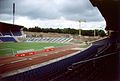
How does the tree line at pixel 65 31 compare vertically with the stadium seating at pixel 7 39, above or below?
above

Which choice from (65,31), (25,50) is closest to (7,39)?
(25,50)

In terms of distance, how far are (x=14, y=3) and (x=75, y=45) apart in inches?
32.4

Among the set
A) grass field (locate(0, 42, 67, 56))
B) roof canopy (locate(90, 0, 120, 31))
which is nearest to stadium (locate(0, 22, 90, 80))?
grass field (locate(0, 42, 67, 56))

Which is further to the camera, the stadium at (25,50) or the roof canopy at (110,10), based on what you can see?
the roof canopy at (110,10)

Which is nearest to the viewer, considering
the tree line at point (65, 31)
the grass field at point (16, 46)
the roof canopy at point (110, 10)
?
the grass field at point (16, 46)

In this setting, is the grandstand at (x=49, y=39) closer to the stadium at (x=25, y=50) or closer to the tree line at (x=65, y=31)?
the stadium at (x=25, y=50)

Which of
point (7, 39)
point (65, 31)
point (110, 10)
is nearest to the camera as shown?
point (7, 39)

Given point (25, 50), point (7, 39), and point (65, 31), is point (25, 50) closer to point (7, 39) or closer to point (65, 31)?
point (7, 39)

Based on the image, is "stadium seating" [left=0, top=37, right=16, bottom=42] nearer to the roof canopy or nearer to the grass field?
the grass field

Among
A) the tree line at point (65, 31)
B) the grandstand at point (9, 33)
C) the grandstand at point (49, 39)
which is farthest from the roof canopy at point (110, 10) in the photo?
the grandstand at point (9, 33)

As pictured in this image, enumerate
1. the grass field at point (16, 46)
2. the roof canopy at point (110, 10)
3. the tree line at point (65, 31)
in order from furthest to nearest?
the roof canopy at point (110, 10) < the tree line at point (65, 31) < the grass field at point (16, 46)

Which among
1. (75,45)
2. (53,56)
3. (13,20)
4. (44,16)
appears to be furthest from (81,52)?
(13,20)

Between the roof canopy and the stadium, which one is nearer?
the stadium

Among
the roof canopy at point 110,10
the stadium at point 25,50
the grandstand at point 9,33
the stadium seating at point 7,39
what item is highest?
the roof canopy at point 110,10
